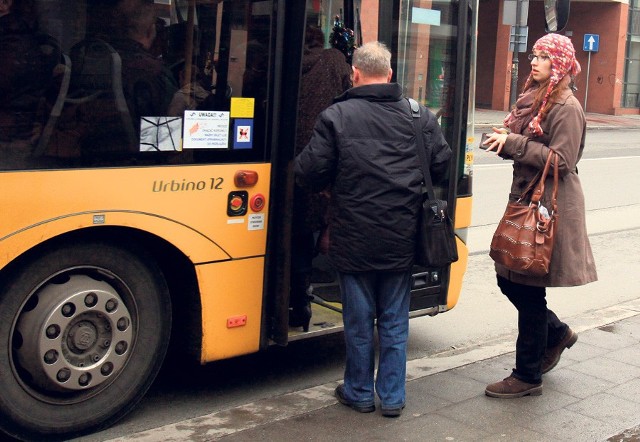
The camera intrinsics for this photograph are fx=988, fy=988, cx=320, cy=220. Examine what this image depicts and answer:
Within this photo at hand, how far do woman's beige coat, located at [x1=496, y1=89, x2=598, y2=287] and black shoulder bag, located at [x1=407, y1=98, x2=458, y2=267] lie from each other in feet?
1.80

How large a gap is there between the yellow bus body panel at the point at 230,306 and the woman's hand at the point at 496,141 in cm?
130

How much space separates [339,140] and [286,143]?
0.36 metres

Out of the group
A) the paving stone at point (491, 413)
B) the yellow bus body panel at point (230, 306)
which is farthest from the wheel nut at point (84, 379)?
the paving stone at point (491, 413)

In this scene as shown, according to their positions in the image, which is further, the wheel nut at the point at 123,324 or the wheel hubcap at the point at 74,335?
the wheel nut at the point at 123,324

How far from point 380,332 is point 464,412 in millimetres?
584

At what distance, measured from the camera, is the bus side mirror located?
5.82 metres

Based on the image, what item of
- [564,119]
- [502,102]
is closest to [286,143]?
[564,119]

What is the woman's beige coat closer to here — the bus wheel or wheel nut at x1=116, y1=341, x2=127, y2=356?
the bus wheel

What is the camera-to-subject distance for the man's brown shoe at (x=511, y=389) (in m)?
5.22

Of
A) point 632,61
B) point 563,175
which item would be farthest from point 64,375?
point 632,61

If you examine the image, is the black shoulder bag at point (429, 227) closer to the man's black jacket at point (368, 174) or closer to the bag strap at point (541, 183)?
the man's black jacket at point (368, 174)

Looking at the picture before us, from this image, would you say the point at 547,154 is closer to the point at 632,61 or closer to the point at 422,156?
the point at 422,156

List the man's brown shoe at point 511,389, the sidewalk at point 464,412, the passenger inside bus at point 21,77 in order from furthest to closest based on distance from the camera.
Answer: the man's brown shoe at point 511,389 → the sidewalk at point 464,412 → the passenger inside bus at point 21,77

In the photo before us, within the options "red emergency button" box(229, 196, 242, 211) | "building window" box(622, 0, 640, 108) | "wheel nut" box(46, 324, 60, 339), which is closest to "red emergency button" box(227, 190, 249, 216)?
"red emergency button" box(229, 196, 242, 211)
